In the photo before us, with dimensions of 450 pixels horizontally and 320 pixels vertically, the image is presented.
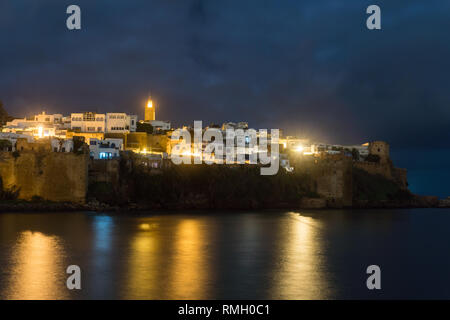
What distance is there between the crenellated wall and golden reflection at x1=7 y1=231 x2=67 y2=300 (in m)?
8.92

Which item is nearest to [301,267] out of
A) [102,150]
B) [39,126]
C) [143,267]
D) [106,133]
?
[143,267]

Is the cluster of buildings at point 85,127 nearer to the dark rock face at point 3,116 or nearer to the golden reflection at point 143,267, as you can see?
the dark rock face at point 3,116

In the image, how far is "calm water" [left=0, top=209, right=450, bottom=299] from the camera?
→ 1305 cm

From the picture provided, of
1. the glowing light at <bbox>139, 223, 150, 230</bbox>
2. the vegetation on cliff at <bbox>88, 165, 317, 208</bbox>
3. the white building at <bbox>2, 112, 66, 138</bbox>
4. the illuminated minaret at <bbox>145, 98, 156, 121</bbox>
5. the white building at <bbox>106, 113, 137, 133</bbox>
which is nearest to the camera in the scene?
the glowing light at <bbox>139, 223, 150, 230</bbox>

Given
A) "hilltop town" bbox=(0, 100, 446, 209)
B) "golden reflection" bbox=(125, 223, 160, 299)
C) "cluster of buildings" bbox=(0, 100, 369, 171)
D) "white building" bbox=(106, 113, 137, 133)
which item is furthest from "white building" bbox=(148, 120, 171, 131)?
"golden reflection" bbox=(125, 223, 160, 299)

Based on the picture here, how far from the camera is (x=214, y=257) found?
1741cm

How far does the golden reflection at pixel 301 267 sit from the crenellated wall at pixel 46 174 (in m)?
12.5

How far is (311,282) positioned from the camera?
14.0 metres

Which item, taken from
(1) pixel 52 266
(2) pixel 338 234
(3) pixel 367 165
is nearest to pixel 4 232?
(1) pixel 52 266

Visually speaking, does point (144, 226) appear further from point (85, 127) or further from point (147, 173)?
point (85, 127)

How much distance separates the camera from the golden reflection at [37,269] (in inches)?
483

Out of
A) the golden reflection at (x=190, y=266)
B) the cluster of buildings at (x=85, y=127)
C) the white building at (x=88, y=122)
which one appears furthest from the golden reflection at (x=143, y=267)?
the white building at (x=88, y=122)

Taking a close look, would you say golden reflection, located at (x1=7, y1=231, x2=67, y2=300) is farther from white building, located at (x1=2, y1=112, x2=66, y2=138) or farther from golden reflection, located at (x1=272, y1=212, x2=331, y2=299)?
white building, located at (x1=2, y1=112, x2=66, y2=138)

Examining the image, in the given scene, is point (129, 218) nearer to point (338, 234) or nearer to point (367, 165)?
point (338, 234)
